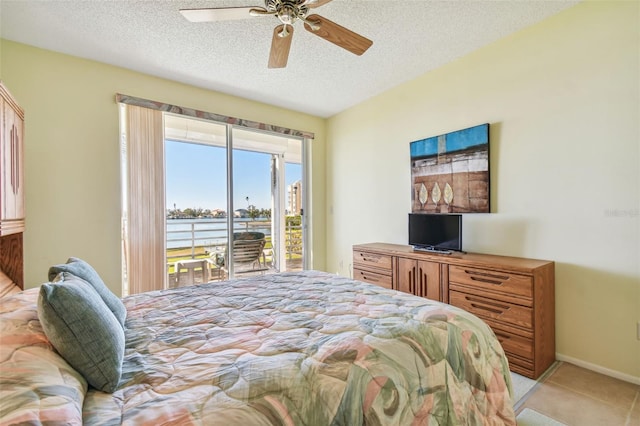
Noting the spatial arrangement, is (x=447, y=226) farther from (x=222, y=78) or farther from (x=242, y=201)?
(x=222, y=78)

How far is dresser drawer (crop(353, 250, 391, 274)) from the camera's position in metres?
2.98

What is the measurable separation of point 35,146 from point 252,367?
10.0 feet

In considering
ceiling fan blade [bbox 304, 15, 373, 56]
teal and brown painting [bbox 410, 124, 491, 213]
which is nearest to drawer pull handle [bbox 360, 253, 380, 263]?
teal and brown painting [bbox 410, 124, 491, 213]

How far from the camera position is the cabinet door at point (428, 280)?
98.7 inches

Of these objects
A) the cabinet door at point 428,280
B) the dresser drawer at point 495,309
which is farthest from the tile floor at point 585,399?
the cabinet door at point 428,280

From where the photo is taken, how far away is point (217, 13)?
1.65 metres

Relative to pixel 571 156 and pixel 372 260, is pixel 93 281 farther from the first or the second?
pixel 571 156

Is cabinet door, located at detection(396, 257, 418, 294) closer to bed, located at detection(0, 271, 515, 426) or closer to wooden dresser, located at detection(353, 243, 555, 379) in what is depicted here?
Result: wooden dresser, located at detection(353, 243, 555, 379)

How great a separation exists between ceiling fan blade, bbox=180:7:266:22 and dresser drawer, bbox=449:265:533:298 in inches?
93.8

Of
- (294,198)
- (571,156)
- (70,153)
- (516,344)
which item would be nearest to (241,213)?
(294,198)

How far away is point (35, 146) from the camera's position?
98.9 inches

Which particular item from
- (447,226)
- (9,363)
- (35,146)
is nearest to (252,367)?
(9,363)

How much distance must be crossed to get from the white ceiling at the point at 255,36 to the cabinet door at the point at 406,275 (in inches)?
80.4

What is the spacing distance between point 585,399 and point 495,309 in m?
0.66
